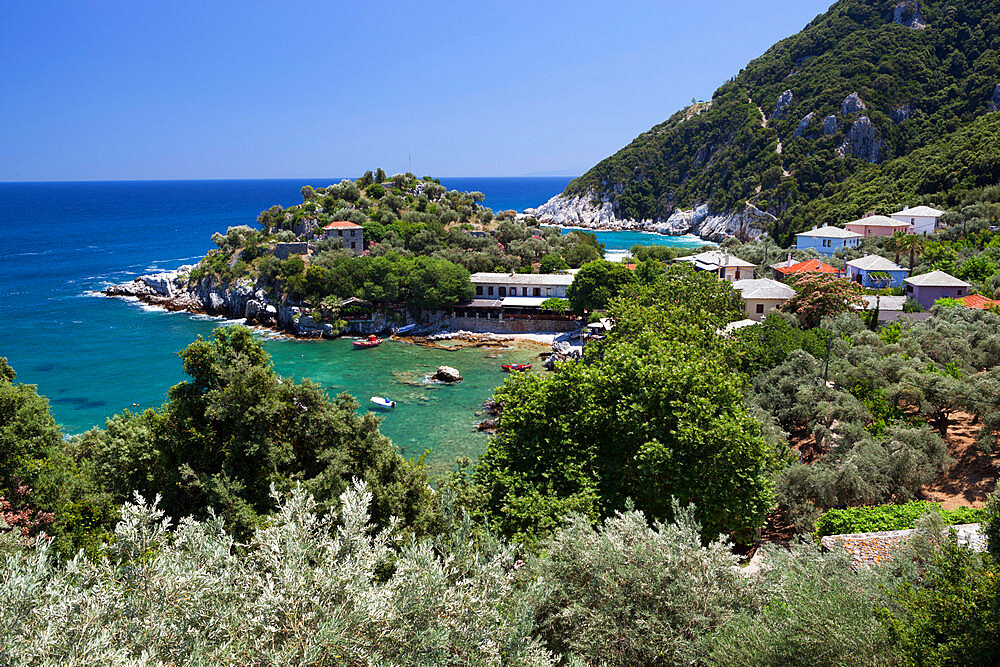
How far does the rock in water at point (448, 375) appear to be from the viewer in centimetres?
3853

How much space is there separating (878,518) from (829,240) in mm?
49776

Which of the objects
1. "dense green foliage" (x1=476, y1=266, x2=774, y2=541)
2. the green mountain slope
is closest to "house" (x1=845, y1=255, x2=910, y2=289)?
the green mountain slope

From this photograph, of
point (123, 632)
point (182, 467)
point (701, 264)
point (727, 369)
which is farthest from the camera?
point (701, 264)

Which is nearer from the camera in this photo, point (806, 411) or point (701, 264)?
point (806, 411)

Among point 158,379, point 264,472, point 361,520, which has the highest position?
point 361,520

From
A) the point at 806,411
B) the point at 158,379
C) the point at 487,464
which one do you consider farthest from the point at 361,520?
the point at 158,379

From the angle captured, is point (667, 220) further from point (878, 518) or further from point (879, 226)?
point (878, 518)

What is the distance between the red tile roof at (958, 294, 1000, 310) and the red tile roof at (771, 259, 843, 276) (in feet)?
30.8

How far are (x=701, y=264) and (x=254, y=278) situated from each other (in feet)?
138

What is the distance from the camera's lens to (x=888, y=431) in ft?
60.6

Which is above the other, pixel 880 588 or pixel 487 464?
pixel 880 588

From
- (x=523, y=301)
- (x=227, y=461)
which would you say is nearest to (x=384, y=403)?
(x=227, y=461)

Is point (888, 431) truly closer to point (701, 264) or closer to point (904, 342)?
point (904, 342)

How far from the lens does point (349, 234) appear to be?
65062mm
